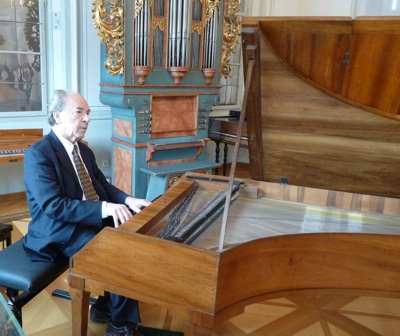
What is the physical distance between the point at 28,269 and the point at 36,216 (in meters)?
0.28

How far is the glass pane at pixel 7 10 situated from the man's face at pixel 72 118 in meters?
2.51

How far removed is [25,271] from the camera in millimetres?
1797

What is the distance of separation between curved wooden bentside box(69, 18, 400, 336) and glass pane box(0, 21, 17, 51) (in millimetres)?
2993

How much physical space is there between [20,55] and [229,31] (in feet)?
6.93

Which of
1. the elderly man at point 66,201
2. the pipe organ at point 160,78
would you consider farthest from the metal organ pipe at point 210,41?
the elderly man at point 66,201

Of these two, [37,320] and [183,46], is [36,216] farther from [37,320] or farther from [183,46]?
[183,46]

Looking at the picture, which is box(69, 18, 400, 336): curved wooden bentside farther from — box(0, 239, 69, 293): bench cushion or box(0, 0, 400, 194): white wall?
box(0, 0, 400, 194): white wall

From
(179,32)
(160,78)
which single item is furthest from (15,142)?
(179,32)

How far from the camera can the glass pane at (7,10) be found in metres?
3.96

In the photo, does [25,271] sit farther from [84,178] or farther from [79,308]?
[84,178]

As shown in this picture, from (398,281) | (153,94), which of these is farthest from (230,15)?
(398,281)

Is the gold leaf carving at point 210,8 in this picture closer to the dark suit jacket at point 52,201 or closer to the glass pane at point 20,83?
the glass pane at point 20,83

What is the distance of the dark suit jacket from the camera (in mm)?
1883

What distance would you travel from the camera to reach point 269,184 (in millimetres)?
2043
